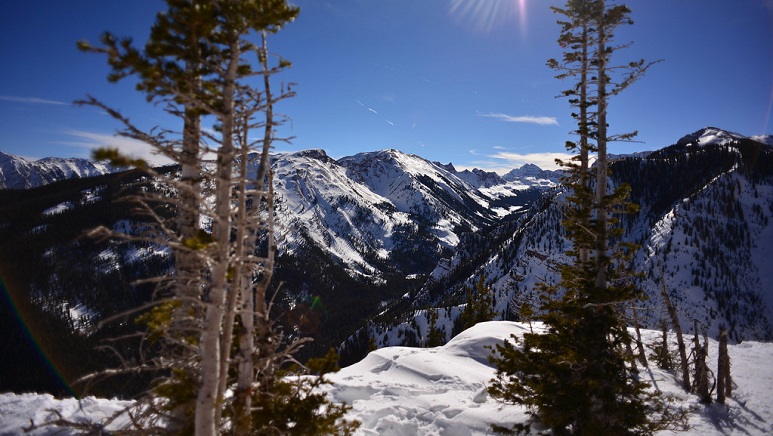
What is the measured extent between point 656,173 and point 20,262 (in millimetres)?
335022

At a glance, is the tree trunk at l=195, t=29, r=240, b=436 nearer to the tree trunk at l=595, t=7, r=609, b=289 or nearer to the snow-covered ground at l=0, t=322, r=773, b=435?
the snow-covered ground at l=0, t=322, r=773, b=435

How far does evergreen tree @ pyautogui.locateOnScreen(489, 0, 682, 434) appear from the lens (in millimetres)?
9641

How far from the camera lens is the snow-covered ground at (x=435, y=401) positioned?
976 cm

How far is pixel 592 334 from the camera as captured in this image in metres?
10.2

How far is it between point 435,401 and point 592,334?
705cm

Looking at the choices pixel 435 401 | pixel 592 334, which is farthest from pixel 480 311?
pixel 592 334

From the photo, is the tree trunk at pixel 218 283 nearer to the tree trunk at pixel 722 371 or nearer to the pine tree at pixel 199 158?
the pine tree at pixel 199 158

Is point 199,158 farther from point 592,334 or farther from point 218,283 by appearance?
point 592,334

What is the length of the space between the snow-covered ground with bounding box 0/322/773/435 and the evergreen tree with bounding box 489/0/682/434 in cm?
283

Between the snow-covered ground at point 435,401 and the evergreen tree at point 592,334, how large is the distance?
2.83 metres

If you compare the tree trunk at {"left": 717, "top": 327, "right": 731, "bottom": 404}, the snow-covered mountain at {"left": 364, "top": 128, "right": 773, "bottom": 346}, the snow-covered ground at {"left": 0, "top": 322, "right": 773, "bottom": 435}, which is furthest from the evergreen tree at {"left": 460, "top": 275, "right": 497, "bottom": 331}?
the snow-covered mountain at {"left": 364, "top": 128, "right": 773, "bottom": 346}

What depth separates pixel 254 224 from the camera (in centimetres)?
572

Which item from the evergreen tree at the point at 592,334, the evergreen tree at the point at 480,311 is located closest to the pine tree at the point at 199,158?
the evergreen tree at the point at 592,334

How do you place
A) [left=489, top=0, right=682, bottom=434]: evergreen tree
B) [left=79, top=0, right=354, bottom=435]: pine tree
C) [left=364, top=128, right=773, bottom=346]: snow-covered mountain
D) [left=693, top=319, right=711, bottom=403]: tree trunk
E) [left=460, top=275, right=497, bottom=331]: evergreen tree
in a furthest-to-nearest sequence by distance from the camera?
[left=364, top=128, right=773, bottom=346]: snow-covered mountain, [left=460, top=275, right=497, bottom=331]: evergreen tree, [left=693, top=319, right=711, bottom=403]: tree trunk, [left=489, top=0, right=682, bottom=434]: evergreen tree, [left=79, top=0, right=354, bottom=435]: pine tree
